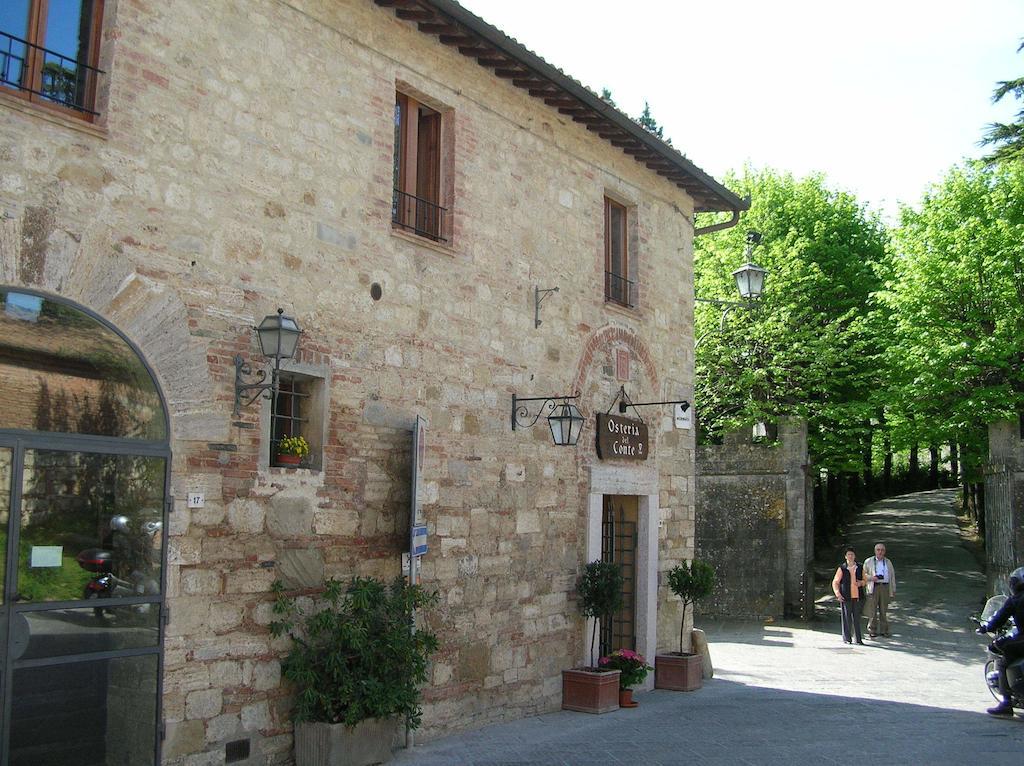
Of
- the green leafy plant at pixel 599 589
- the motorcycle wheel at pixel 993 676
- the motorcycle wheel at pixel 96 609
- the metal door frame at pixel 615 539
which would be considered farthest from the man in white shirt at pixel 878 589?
the motorcycle wheel at pixel 96 609

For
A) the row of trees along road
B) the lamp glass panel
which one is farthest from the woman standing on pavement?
the lamp glass panel

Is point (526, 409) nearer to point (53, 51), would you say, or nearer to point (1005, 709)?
point (53, 51)

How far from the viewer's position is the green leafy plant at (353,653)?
7258mm

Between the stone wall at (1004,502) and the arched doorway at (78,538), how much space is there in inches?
538

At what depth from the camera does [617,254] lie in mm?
12164

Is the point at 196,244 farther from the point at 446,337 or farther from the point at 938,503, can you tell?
the point at 938,503

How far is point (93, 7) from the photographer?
650 cm

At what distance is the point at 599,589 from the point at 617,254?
3945 mm

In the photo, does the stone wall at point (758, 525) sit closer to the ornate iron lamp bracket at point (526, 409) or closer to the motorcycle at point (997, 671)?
the motorcycle at point (997, 671)

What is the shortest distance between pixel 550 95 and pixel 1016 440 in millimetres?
10292

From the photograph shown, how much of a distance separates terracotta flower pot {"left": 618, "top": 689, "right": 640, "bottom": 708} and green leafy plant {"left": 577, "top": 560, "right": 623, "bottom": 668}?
80 centimetres

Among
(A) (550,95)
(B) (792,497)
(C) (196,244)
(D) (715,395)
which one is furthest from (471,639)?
(D) (715,395)

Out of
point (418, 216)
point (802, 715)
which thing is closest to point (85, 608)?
point (418, 216)

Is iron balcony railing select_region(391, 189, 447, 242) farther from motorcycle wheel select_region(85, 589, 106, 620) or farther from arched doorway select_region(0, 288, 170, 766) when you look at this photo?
motorcycle wheel select_region(85, 589, 106, 620)
